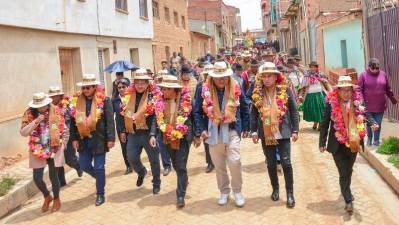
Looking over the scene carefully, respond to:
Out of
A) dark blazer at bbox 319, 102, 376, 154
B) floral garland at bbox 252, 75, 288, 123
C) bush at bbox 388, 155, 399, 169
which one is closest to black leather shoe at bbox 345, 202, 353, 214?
dark blazer at bbox 319, 102, 376, 154

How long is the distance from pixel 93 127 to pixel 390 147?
4787mm

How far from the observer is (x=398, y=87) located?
10266 millimetres

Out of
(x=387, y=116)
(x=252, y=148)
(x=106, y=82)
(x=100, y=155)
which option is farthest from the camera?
(x=106, y=82)

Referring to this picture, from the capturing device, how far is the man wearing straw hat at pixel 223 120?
600 cm

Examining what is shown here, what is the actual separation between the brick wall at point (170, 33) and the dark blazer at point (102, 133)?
53.7 feet

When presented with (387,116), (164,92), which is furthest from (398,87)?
(164,92)

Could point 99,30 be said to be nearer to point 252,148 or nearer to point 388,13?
point 252,148

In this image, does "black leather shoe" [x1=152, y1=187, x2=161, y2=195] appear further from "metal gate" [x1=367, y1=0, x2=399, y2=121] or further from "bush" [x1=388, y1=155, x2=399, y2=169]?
"metal gate" [x1=367, y1=0, x2=399, y2=121]

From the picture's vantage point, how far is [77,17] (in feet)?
45.7

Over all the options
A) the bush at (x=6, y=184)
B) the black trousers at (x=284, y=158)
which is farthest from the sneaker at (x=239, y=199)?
the bush at (x=6, y=184)

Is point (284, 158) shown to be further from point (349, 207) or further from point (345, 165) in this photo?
point (349, 207)

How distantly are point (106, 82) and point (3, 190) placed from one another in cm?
1008

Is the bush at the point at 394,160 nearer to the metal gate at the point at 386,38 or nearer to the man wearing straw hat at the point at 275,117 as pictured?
the man wearing straw hat at the point at 275,117

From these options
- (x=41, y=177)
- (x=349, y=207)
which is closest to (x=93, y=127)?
(x=41, y=177)
